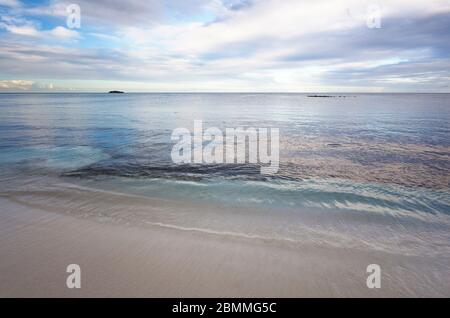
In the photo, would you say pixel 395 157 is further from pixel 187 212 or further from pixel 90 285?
pixel 90 285

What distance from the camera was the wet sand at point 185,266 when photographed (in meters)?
4.16

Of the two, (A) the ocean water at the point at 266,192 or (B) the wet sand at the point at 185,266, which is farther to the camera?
(A) the ocean water at the point at 266,192

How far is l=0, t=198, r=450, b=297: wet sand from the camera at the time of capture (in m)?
4.16

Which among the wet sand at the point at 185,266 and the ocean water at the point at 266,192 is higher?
the ocean water at the point at 266,192

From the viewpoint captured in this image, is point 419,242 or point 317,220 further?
point 317,220

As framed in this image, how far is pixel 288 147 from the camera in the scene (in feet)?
52.1

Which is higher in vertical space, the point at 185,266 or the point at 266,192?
the point at 266,192

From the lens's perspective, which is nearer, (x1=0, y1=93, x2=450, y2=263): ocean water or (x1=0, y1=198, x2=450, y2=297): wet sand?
Result: (x1=0, y1=198, x2=450, y2=297): wet sand

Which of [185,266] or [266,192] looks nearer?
[185,266]

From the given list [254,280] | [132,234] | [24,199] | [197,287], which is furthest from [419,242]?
[24,199]

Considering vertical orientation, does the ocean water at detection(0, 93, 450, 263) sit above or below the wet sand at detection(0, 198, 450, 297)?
above

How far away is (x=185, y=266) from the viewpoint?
15.6ft
